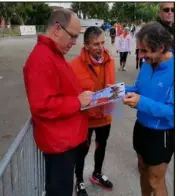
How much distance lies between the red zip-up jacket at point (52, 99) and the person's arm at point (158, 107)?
45cm

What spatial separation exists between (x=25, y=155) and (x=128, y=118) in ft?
12.6

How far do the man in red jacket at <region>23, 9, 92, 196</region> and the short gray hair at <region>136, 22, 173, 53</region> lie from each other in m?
0.46

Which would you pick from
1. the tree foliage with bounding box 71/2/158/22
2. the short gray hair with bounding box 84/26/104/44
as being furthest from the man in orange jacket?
the tree foliage with bounding box 71/2/158/22

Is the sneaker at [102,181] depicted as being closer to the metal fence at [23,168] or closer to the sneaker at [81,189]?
the sneaker at [81,189]

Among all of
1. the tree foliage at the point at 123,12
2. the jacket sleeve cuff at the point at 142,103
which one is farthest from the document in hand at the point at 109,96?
the tree foliage at the point at 123,12

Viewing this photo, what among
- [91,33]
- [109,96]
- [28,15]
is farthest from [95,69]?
[28,15]

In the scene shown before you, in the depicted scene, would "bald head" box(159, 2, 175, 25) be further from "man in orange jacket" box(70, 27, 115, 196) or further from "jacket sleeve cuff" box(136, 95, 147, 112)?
"jacket sleeve cuff" box(136, 95, 147, 112)

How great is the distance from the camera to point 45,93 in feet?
6.04

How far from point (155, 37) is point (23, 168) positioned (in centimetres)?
125

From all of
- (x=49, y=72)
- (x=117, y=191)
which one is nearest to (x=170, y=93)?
(x=49, y=72)

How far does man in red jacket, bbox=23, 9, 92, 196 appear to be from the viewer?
1859mm

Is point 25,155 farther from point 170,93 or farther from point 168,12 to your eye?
point 168,12

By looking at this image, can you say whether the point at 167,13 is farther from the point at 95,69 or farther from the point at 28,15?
the point at 28,15

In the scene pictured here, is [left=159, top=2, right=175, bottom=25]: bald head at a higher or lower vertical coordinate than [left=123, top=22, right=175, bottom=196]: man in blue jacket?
higher
